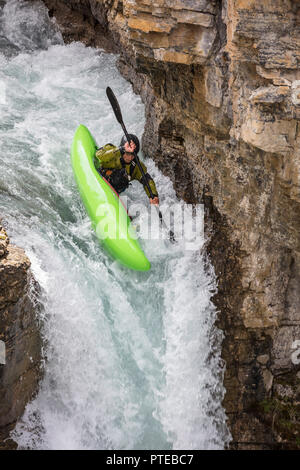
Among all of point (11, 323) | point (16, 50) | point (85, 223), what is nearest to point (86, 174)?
point (85, 223)

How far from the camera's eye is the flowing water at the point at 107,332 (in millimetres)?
4824

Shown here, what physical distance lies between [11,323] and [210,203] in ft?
7.93

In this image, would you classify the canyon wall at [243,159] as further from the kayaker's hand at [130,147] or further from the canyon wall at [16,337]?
the canyon wall at [16,337]

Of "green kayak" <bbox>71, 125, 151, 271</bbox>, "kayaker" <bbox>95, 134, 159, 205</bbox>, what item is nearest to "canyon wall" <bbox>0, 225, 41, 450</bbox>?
"green kayak" <bbox>71, 125, 151, 271</bbox>

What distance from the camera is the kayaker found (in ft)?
19.3

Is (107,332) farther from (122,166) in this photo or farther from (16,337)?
(122,166)

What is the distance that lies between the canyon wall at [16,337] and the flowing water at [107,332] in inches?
4.5

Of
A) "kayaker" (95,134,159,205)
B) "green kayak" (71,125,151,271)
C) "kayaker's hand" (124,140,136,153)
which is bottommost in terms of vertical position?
"green kayak" (71,125,151,271)

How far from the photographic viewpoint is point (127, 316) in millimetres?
5207

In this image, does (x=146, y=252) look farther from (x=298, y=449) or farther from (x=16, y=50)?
(x=16, y=50)

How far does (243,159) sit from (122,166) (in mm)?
1608

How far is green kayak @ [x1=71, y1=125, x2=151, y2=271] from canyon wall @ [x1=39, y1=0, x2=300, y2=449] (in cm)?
77

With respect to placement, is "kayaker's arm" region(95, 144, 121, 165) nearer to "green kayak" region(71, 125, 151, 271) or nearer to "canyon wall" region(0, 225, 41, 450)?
"green kayak" region(71, 125, 151, 271)

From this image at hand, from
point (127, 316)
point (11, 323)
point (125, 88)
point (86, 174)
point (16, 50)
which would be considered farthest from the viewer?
point (16, 50)
